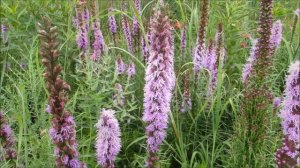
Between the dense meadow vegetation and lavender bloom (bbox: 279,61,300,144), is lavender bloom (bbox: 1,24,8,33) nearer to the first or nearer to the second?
the dense meadow vegetation

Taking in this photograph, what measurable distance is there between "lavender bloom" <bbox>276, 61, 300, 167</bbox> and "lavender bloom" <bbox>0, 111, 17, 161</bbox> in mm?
1408

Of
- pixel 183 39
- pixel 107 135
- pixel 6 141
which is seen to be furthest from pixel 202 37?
pixel 6 141

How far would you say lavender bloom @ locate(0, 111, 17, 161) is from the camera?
2156mm

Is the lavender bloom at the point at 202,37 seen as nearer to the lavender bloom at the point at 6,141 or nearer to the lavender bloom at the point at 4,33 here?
the lavender bloom at the point at 6,141

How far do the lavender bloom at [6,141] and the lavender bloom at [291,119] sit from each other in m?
1.41

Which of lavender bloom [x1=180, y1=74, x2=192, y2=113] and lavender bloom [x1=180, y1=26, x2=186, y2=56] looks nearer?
lavender bloom [x1=180, y1=74, x2=192, y2=113]

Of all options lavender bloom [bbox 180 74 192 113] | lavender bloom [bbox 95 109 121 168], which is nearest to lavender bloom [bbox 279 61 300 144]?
lavender bloom [bbox 95 109 121 168]

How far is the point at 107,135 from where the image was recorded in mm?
2062

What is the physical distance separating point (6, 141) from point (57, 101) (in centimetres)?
54

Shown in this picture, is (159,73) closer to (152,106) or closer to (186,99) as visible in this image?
(152,106)

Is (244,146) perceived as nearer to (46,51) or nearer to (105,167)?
(105,167)

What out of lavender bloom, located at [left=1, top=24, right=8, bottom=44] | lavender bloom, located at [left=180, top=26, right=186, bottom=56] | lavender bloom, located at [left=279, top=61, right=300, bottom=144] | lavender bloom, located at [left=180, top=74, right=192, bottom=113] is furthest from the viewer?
lavender bloom, located at [left=1, top=24, right=8, bottom=44]

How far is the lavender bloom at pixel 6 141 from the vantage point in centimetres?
216

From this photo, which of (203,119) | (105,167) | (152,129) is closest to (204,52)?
(203,119)
